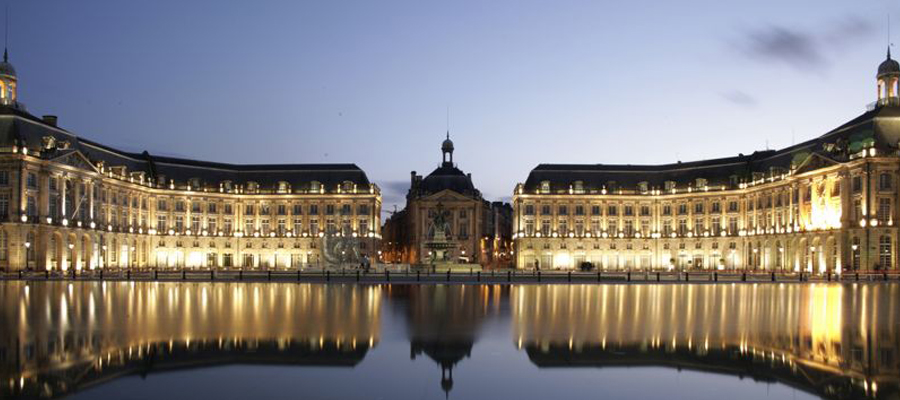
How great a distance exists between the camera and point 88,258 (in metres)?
88.4

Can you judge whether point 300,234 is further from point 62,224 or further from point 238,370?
point 238,370

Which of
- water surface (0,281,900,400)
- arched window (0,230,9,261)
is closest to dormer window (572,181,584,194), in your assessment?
arched window (0,230,9,261)

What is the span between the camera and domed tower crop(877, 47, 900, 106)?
3460 inches

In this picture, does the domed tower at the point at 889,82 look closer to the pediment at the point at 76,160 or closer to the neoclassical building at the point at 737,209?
the neoclassical building at the point at 737,209

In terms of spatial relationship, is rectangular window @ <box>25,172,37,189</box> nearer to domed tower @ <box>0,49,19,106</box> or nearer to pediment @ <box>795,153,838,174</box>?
domed tower @ <box>0,49,19,106</box>

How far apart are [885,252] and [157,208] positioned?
88750mm

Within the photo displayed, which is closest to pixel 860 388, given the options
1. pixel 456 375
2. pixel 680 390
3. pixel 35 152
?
pixel 680 390

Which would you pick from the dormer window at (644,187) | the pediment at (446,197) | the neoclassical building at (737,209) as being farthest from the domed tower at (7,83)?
the dormer window at (644,187)

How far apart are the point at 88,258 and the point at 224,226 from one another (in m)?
32.8

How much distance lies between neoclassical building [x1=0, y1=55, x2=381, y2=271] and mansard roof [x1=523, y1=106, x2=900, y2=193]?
2931 centimetres

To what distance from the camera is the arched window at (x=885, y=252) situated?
78125 mm

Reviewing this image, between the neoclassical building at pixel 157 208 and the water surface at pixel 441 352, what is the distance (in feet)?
168

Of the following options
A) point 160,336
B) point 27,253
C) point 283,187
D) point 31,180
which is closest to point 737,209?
point 283,187

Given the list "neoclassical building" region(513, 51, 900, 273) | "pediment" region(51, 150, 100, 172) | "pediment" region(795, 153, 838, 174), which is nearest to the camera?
"neoclassical building" region(513, 51, 900, 273)
